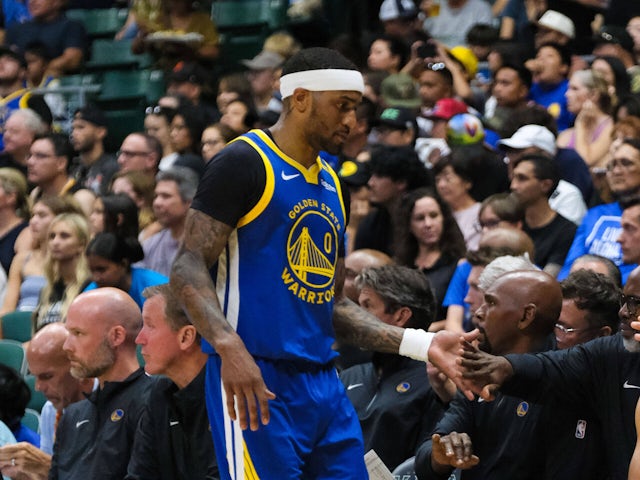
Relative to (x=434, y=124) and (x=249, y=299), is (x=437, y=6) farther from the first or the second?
(x=249, y=299)

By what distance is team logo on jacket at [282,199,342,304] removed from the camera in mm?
4594

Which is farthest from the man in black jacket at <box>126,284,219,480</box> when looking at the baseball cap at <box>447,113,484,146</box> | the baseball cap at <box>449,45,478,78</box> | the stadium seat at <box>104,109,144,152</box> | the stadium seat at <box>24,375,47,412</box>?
the stadium seat at <box>104,109,144,152</box>

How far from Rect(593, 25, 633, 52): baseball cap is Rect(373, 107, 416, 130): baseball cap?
2.01 meters

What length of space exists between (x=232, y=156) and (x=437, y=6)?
956 centimetres

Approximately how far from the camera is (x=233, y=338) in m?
4.23

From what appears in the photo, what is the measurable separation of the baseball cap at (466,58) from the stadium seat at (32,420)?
565cm

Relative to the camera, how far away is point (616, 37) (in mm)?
11375

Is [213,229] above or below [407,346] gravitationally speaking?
above

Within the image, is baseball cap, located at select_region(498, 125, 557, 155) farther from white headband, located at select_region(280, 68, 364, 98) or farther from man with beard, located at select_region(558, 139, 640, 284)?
white headband, located at select_region(280, 68, 364, 98)

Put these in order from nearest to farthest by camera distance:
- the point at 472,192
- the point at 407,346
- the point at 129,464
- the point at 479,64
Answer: the point at 407,346 < the point at 129,464 < the point at 472,192 < the point at 479,64

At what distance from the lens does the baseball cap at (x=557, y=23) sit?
12.0 meters

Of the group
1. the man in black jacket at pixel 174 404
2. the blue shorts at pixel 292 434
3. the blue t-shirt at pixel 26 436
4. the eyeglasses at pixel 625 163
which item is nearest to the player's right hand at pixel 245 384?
the blue shorts at pixel 292 434

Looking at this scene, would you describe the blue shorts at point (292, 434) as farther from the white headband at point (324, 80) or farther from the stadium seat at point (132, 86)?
the stadium seat at point (132, 86)

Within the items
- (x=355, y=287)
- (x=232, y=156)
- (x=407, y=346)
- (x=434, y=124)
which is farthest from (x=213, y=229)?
(x=434, y=124)
